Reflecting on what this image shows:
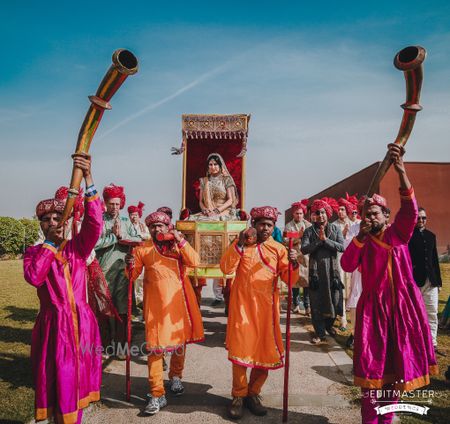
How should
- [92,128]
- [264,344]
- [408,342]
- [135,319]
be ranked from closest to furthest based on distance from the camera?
1. [92,128]
2. [408,342]
3. [264,344]
4. [135,319]

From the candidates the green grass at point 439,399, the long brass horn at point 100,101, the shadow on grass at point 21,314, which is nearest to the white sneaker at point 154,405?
the long brass horn at point 100,101

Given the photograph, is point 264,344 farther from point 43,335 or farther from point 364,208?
point 43,335

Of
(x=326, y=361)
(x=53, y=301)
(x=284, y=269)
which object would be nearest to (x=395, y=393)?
(x=284, y=269)

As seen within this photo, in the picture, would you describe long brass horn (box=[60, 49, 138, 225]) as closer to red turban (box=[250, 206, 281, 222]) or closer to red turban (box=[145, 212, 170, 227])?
red turban (box=[145, 212, 170, 227])

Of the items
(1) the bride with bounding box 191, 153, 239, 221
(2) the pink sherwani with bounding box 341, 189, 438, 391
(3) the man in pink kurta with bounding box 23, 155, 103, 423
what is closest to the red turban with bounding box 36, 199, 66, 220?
(3) the man in pink kurta with bounding box 23, 155, 103, 423

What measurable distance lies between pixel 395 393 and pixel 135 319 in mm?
5354

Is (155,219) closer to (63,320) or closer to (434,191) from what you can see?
(63,320)

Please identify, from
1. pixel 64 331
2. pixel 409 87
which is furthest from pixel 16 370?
pixel 409 87

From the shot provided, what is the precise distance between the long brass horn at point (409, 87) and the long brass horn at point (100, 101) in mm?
1873

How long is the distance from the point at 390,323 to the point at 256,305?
120cm

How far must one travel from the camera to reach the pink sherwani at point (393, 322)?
305 cm

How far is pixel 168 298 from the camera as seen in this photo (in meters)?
3.89

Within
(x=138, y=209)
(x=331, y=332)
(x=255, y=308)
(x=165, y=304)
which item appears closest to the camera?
(x=255, y=308)

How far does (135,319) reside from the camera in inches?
293
